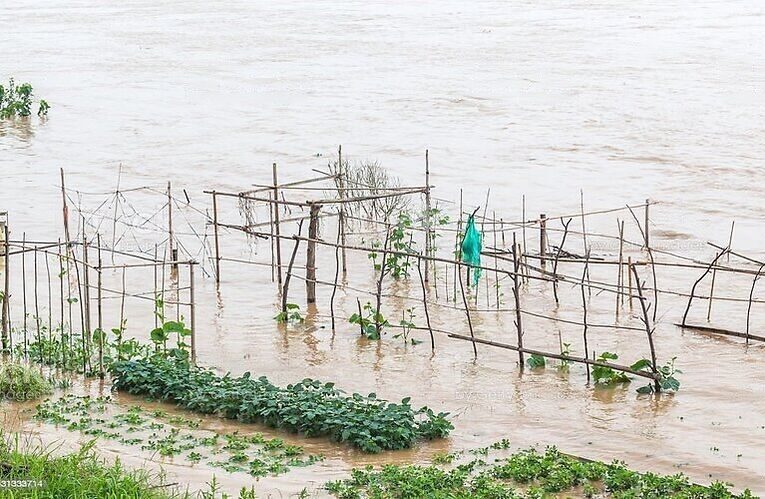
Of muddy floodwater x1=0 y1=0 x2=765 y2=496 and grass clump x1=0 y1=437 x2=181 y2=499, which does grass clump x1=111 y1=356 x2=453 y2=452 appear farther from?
grass clump x1=0 y1=437 x2=181 y2=499

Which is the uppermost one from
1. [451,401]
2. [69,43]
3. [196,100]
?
[69,43]

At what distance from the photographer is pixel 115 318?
41.0ft

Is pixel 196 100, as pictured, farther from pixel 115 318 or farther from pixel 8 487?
pixel 8 487

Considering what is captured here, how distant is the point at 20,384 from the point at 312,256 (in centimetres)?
418

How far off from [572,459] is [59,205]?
40.9 ft

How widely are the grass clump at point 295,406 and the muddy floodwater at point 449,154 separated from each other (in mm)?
135

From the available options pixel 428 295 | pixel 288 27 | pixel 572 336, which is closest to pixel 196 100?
pixel 288 27

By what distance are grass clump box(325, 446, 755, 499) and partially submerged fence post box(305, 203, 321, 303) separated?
482 cm

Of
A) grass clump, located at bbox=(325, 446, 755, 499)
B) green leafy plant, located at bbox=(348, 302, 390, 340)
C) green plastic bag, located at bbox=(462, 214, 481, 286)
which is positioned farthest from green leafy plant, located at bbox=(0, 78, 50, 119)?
grass clump, located at bbox=(325, 446, 755, 499)

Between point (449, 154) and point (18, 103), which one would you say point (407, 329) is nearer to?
point (449, 154)

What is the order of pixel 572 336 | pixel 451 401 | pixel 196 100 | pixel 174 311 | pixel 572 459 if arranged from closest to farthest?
pixel 572 459, pixel 451 401, pixel 572 336, pixel 174 311, pixel 196 100

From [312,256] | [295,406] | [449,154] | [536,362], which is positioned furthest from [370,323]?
[449,154]

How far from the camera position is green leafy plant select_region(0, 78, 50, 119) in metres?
25.8

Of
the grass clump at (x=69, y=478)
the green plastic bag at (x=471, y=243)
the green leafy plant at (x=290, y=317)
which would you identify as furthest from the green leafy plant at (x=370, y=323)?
the grass clump at (x=69, y=478)
